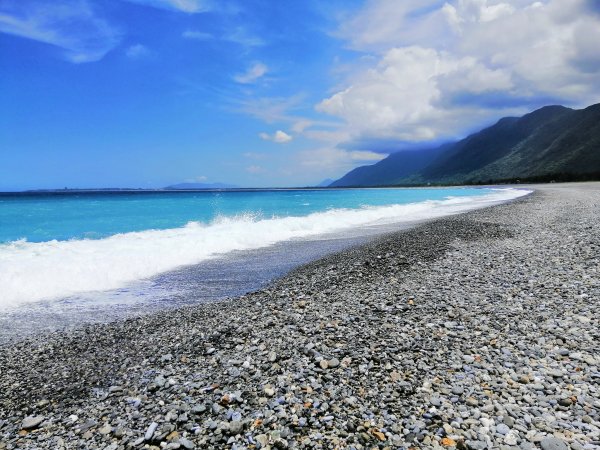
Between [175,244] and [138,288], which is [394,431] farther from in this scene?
[175,244]

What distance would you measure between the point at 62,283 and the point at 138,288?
2561mm

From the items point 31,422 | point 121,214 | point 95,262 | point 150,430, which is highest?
point 121,214

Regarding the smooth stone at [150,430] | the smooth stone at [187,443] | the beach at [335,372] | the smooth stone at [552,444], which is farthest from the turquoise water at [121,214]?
the smooth stone at [552,444]

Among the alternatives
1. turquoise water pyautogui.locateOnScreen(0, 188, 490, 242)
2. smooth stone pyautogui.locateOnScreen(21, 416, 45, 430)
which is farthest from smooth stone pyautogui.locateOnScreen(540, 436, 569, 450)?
turquoise water pyautogui.locateOnScreen(0, 188, 490, 242)

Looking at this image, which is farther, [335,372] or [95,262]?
[95,262]

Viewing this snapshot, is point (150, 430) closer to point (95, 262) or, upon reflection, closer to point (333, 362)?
point (333, 362)

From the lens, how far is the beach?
4.00 meters

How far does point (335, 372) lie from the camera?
511 centimetres

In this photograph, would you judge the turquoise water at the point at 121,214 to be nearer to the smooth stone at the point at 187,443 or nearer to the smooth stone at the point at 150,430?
the smooth stone at the point at 150,430

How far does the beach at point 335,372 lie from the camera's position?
4.00m

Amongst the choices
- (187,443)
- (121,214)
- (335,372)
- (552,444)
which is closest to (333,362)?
(335,372)

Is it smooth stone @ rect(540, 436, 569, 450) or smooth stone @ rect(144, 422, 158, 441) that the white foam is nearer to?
smooth stone @ rect(144, 422, 158, 441)

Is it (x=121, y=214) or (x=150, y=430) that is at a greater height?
(x=121, y=214)

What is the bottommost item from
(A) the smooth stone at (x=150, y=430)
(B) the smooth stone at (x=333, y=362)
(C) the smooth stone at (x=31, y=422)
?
(C) the smooth stone at (x=31, y=422)
